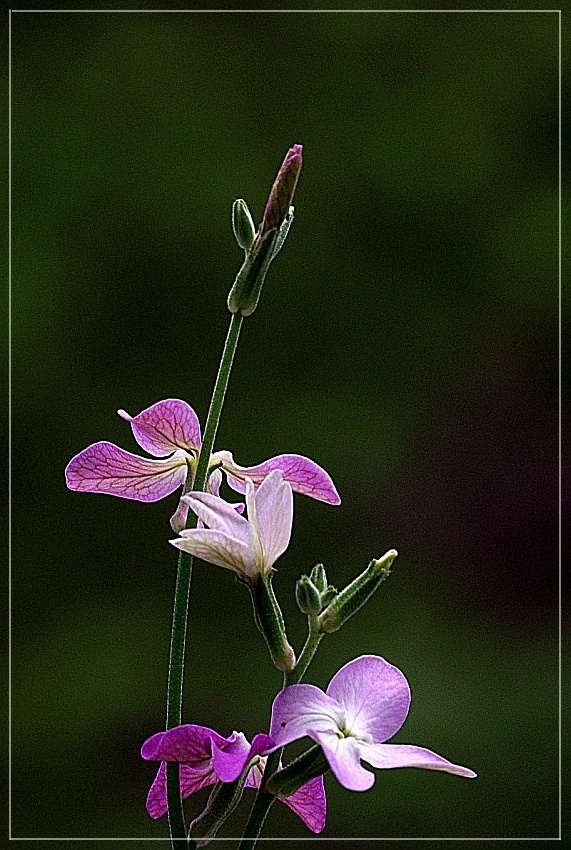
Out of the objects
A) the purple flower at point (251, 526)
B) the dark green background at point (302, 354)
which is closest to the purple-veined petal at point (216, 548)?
the purple flower at point (251, 526)

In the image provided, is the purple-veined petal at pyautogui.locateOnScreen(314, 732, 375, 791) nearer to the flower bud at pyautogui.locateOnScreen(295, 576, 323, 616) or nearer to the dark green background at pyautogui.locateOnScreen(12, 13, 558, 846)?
the flower bud at pyautogui.locateOnScreen(295, 576, 323, 616)

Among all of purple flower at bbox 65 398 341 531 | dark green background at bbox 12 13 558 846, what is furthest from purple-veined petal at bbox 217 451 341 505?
dark green background at bbox 12 13 558 846

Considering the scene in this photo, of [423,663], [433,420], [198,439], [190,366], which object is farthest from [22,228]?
[198,439]

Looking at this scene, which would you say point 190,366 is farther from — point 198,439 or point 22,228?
point 198,439

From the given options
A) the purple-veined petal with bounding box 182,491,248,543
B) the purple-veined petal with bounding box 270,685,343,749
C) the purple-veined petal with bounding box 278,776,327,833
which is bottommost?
the purple-veined petal with bounding box 278,776,327,833

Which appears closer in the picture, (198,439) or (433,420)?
(198,439)

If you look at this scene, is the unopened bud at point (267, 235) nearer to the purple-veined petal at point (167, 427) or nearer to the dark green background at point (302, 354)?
the purple-veined petal at point (167, 427)

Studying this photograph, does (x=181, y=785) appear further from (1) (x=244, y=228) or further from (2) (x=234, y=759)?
(1) (x=244, y=228)
